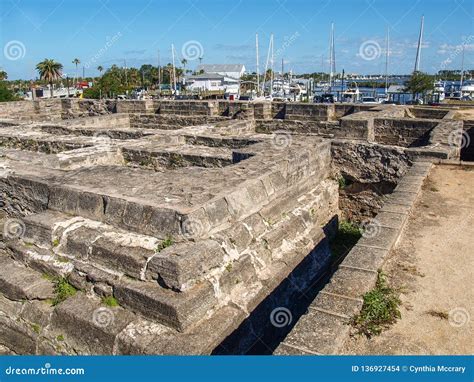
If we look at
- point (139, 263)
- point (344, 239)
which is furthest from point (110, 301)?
point (344, 239)

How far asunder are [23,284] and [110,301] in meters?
1.13

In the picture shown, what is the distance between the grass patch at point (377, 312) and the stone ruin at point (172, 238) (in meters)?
1.28

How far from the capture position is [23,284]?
176 inches

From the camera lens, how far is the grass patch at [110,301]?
160 inches

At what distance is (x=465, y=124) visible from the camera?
10414 millimetres

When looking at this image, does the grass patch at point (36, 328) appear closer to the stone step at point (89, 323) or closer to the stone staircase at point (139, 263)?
the stone staircase at point (139, 263)

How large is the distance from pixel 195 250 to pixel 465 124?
912cm

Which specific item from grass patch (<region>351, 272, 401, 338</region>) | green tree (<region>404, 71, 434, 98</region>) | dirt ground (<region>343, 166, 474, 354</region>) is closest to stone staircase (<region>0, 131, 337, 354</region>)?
grass patch (<region>351, 272, 401, 338</region>)

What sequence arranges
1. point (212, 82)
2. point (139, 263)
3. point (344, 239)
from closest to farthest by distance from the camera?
point (139, 263) < point (344, 239) < point (212, 82)

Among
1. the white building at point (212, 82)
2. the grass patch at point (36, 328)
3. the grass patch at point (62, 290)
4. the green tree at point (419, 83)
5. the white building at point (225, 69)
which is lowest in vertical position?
the grass patch at point (36, 328)

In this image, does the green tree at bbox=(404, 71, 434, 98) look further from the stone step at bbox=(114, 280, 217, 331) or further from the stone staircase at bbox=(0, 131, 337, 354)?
the stone step at bbox=(114, 280, 217, 331)

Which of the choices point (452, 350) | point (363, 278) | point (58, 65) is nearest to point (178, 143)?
point (363, 278)

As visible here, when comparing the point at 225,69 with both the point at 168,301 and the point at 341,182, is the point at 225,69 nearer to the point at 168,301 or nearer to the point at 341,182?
the point at 341,182

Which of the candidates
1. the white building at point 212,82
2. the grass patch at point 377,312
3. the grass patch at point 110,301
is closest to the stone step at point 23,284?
the grass patch at point 110,301
